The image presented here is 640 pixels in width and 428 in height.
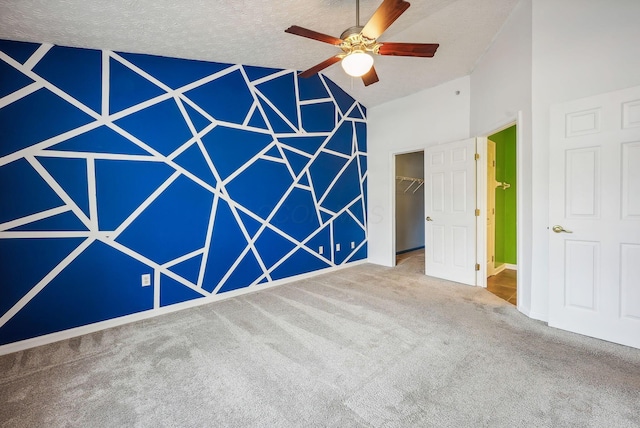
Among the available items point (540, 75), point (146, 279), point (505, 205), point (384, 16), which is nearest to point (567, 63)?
point (540, 75)

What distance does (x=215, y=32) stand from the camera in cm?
292

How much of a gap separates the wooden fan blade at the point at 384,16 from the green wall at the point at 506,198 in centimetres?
361

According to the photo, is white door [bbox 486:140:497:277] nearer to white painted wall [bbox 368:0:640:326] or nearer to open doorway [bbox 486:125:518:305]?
open doorway [bbox 486:125:518:305]

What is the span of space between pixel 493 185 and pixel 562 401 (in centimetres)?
328

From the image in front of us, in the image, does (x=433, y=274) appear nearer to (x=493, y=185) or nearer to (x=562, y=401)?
(x=493, y=185)

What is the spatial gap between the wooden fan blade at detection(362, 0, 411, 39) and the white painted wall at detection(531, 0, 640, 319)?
5.79 feet

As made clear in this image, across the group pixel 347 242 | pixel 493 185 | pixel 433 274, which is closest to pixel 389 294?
pixel 433 274

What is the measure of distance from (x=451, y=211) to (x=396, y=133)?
5.57 ft

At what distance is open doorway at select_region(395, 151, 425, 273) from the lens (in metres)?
6.28

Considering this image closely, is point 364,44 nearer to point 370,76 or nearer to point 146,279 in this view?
point 370,76

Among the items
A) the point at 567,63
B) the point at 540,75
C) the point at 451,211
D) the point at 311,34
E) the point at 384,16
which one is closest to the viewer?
the point at 384,16

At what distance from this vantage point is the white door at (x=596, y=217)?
2.29 metres

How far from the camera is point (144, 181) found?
3.09 meters

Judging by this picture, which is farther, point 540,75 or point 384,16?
point 540,75
